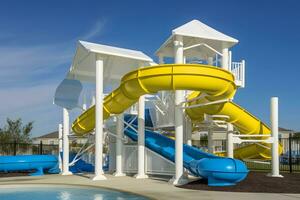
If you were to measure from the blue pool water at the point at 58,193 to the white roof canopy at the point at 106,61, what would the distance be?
524 cm

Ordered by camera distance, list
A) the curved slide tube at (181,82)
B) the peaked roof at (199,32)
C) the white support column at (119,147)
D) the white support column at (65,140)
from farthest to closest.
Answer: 1. the white support column at (65,140)
2. the white support column at (119,147)
3. the peaked roof at (199,32)
4. the curved slide tube at (181,82)

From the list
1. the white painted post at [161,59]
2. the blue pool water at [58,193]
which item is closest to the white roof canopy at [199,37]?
the white painted post at [161,59]

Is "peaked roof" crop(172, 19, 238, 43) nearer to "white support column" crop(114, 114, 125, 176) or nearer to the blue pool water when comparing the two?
"white support column" crop(114, 114, 125, 176)

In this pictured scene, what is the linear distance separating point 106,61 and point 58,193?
25.0 ft

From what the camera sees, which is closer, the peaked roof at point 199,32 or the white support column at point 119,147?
the peaked roof at point 199,32

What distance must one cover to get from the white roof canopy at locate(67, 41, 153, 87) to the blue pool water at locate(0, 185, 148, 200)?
524 centimetres

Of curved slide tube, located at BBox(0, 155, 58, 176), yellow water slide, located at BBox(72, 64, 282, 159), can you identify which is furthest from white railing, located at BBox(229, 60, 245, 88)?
curved slide tube, located at BBox(0, 155, 58, 176)

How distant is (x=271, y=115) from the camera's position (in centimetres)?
1667

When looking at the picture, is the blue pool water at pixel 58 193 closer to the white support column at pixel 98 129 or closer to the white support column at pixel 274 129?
the white support column at pixel 98 129

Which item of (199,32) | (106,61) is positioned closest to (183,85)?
(199,32)

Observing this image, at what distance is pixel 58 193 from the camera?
1236cm

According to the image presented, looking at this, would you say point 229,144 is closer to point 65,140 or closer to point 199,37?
point 199,37

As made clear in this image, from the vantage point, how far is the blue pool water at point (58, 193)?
11.2 m

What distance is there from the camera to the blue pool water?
442 inches
